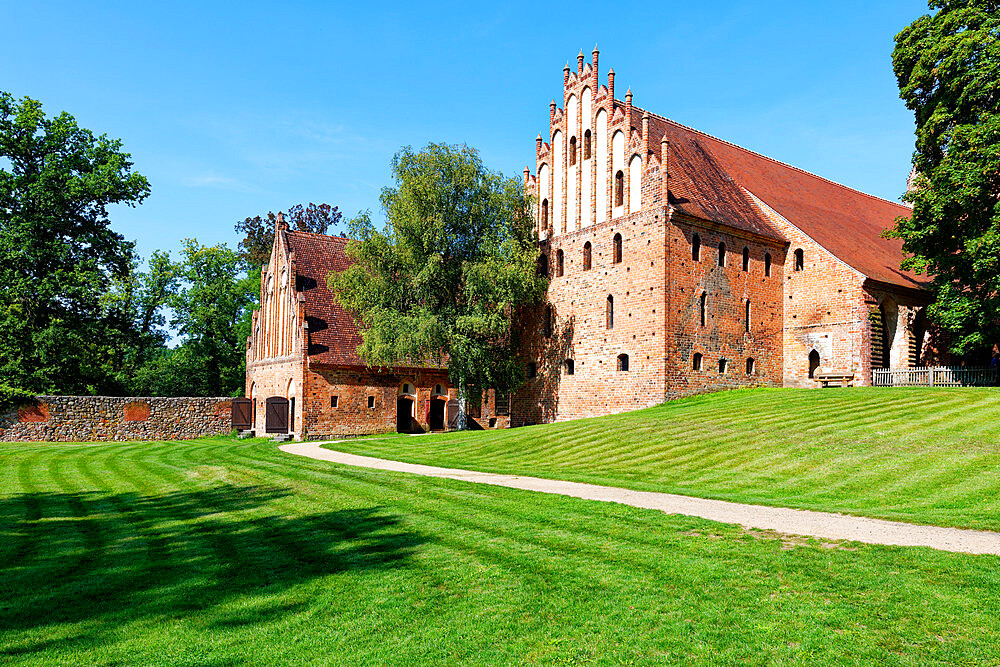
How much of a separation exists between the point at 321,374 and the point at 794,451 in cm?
2312

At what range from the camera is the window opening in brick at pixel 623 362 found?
2981 centimetres

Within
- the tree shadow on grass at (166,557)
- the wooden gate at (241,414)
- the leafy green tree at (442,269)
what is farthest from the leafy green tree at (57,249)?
the tree shadow on grass at (166,557)

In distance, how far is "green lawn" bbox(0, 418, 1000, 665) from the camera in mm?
→ 5465

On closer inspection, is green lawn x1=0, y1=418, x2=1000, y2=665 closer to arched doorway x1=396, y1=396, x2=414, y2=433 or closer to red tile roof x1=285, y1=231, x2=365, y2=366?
red tile roof x1=285, y1=231, x2=365, y2=366

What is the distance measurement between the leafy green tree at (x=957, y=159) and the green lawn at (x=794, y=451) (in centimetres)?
333

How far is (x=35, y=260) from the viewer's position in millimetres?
40500

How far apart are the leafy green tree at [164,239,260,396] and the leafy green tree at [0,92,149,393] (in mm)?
3877

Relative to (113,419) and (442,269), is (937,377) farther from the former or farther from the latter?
(113,419)

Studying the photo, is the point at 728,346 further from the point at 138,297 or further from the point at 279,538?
the point at 138,297

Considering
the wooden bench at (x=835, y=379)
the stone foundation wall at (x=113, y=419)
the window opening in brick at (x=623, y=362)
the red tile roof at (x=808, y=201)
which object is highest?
the red tile roof at (x=808, y=201)

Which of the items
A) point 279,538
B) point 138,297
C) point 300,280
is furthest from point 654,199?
point 138,297

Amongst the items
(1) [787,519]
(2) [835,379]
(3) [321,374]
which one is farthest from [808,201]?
(1) [787,519]

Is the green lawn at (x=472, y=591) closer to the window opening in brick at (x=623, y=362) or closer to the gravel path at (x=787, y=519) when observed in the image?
the gravel path at (x=787, y=519)

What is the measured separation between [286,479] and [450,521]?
7021 millimetres
